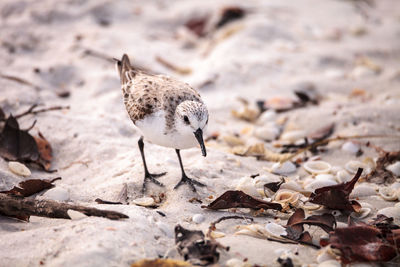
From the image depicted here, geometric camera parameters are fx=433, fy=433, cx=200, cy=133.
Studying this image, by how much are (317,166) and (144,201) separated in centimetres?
215

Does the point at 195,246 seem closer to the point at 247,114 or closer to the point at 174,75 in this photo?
the point at 247,114

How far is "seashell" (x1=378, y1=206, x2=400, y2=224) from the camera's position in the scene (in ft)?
12.9

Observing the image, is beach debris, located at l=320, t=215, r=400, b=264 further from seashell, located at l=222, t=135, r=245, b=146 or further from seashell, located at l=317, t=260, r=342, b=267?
seashell, located at l=222, t=135, r=245, b=146

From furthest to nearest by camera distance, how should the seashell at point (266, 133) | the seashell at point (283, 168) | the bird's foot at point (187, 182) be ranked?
the seashell at point (266, 133)
the seashell at point (283, 168)
the bird's foot at point (187, 182)

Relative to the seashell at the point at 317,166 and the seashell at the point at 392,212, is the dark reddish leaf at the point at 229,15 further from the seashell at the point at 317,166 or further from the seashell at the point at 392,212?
the seashell at the point at 392,212

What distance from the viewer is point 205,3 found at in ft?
30.6

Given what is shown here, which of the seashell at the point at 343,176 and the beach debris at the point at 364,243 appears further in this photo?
the seashell at the point at 343,176

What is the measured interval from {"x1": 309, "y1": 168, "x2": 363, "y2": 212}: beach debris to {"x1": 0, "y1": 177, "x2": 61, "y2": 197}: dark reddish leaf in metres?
2.63

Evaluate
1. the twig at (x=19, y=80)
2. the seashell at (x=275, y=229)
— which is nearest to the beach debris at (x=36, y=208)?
the seashell at (x=275, y=229)

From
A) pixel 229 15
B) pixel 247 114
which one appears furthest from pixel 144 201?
pixel 229 15

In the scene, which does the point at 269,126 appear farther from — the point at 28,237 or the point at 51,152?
the point at 28,237

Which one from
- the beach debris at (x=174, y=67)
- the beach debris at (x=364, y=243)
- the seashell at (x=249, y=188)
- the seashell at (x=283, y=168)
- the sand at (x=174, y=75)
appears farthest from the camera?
the beach debris at (x=174, y=67)

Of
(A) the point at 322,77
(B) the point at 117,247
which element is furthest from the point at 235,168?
(A) the point at 322,77

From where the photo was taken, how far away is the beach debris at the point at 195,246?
10.5 ft
